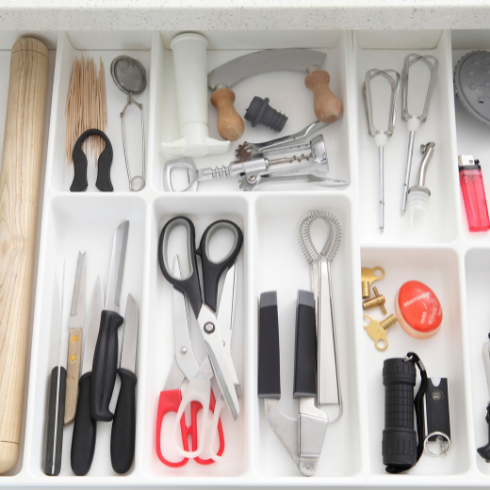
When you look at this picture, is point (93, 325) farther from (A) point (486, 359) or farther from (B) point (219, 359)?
(A) point (486, 359)

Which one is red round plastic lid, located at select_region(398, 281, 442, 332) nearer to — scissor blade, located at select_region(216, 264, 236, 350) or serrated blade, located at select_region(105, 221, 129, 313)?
scissor blade, located at select_region(216, 264, 236, 350)

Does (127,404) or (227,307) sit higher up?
A: (227,307)

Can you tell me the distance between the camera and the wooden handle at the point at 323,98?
1182 millimetres

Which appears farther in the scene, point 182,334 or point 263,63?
point 263,63

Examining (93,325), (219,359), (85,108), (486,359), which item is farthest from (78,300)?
(486,359)

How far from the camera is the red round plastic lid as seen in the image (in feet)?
3.62

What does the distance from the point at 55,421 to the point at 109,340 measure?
17 centimetres

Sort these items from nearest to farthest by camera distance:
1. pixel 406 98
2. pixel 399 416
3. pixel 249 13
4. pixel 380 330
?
1. pixel 249 13
2. pixel 399 416
3. pixel 380 330
4. pixel 406 98

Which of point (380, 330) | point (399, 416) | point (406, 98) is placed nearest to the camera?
point (399, 416)

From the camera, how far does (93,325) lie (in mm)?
1115

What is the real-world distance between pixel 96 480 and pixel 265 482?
0.95ft

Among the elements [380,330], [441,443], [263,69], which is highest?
[263,69]

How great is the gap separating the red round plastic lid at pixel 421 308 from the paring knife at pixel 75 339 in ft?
2.06

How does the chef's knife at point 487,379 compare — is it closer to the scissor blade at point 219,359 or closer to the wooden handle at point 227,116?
the scissor blade at point 219,359
